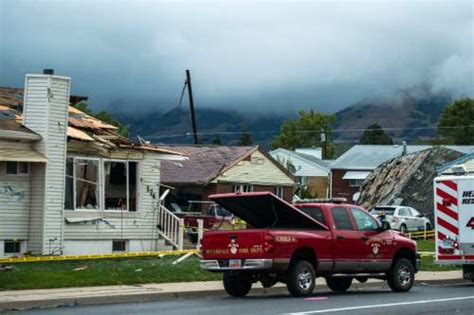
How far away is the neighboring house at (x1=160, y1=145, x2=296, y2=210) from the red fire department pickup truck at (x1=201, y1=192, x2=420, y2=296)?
26058 millimetres

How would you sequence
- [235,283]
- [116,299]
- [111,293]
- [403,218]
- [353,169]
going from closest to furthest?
[116,299]
[111,293]
[235,283]
[403,218]
[353,169]

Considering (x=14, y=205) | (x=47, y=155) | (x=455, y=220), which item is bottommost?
(x=455, y=220)

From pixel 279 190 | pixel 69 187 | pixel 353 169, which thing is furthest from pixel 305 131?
pixel 69 187

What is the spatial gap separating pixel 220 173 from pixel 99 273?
84.8 feet

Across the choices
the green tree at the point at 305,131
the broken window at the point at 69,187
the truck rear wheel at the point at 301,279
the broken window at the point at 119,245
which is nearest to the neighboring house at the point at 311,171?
the green tree at the point at 305,131

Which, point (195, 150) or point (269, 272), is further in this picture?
point (195, 150)

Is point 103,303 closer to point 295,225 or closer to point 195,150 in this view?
point 295,225

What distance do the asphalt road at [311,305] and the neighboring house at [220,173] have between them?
27.0 metres

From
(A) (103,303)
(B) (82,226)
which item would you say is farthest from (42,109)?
(A) (103,303)

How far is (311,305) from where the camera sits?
16578mm

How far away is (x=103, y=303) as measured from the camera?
17484mm

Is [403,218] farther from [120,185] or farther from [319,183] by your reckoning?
[319,183]

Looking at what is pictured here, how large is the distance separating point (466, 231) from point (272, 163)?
96.2 ft

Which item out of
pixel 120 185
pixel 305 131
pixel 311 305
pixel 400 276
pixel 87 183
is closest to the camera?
pixel 311 305
